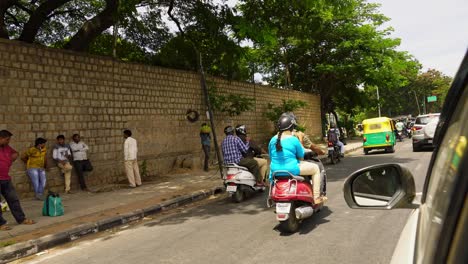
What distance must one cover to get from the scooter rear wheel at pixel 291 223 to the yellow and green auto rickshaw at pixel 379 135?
46.7ft

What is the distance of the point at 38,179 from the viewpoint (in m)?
9.64

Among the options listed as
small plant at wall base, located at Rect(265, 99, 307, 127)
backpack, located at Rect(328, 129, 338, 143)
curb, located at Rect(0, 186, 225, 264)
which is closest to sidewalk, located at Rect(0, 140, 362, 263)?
curb, located at Rect(0, 186, 225, 264)

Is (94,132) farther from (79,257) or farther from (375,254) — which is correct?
(375,254)

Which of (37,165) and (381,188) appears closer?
(381,188)

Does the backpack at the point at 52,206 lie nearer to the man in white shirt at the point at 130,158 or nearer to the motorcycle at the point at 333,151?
the man in white shirt at the point at 130,158

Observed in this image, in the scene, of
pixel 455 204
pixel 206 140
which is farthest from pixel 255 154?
pixel 455 204

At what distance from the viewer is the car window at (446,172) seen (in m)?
1.01

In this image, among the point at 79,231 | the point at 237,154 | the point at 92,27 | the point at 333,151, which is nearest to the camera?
the point at 79,231

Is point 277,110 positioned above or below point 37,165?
above

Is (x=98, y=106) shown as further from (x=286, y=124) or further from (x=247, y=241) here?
(x=247, y=241)

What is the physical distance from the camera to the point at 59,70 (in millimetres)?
10984

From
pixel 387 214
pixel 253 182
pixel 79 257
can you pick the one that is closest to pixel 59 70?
pixel 253 182

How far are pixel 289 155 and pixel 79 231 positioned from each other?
139 inches

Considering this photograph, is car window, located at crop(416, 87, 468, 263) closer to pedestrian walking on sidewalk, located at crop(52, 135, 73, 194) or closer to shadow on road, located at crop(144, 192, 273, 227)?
shadow on road, located at crop(144, 192, 273, 227)
